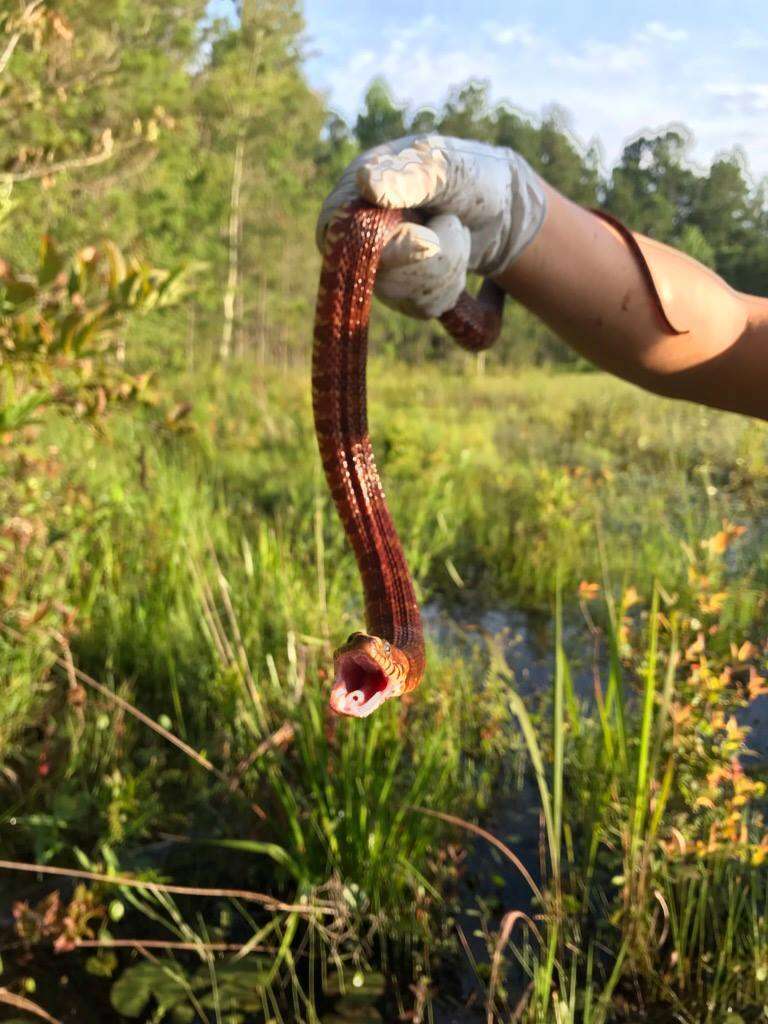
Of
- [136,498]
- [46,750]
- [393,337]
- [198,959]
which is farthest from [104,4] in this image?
[393,337]

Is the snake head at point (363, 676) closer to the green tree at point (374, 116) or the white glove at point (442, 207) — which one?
the white glove at point (442, 207)

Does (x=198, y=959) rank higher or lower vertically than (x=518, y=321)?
lower

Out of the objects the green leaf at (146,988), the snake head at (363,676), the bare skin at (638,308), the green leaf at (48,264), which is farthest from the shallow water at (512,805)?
the snake head at (363,676)

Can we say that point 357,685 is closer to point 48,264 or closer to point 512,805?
point 48,264

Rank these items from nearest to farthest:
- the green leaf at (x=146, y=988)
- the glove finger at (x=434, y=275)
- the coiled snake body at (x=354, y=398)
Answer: the coiled snake body at (x=354, y=398)
the glove finger at (x=434, y=275)
the green leaf at (x=146, y=988)

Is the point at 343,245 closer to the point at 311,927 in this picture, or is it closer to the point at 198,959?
the point at 311,927

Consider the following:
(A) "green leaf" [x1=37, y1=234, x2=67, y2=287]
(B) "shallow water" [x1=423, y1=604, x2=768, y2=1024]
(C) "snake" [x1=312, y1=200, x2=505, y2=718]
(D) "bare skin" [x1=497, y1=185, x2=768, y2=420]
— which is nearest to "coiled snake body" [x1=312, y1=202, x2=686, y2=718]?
(C) "snake" [x1=312, y1=200, x2=505, y2=718]

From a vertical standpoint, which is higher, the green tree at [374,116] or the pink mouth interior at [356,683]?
the green tree at [374,116]
